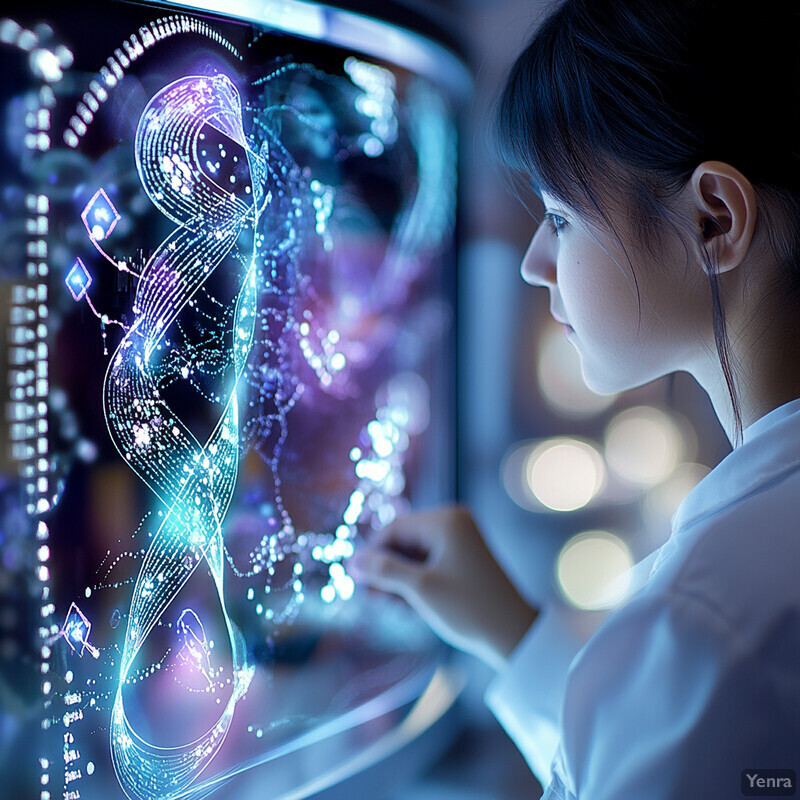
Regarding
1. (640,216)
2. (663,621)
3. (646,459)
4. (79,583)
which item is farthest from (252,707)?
(646,459)

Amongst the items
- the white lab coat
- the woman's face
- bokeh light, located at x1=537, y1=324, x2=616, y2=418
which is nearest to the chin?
the woman's face

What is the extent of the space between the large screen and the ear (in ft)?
0.78

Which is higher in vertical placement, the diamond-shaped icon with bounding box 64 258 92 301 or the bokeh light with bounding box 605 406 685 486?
the diamond-shaped icon with bounding box 64 258 92 301

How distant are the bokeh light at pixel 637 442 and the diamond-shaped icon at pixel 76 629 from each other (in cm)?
85

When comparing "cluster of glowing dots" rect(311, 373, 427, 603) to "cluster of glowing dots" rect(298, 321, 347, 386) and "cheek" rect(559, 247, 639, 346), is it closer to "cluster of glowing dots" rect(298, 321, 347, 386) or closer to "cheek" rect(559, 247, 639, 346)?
"cluster of glowing dots" rect(298, 321, 347, 386)

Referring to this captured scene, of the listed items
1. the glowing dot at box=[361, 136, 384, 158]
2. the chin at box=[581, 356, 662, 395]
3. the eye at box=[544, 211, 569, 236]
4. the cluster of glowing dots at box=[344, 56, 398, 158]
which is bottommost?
the chin at box=[581, 356, 662, 395]

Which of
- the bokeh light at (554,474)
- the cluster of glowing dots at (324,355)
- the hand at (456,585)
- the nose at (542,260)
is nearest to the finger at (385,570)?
the hand at (456,585)

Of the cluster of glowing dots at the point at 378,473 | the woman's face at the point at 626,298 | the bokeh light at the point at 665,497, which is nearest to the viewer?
the woman's face at the point at 626,298

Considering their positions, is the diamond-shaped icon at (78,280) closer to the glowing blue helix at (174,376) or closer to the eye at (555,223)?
the glowing blue helix at (174,376)

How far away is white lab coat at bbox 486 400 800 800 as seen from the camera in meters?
0.31

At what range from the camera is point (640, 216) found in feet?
1.33

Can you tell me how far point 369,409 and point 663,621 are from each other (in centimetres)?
29

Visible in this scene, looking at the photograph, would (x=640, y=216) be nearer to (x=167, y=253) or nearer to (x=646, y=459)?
(x=167, y=253)

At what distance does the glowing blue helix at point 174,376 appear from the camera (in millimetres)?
363
